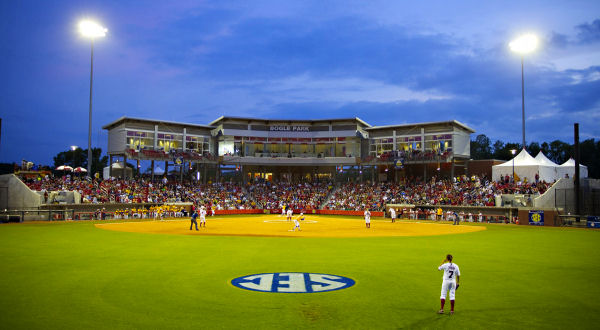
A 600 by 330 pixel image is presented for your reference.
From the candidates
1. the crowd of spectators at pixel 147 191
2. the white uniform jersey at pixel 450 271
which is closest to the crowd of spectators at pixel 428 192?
the crowd of spectators at pixel 147 191

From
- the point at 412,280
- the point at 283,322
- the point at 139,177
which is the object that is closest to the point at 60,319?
the point at 283,322

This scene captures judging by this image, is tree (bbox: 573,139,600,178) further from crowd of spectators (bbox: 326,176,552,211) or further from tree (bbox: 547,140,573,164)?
crowd of spectators (bbox: 326,176,552,211)

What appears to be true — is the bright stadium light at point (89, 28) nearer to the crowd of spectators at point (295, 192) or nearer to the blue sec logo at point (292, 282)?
the crowd of spectators at point (295, 192)

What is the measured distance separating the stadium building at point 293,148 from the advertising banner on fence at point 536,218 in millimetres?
22467

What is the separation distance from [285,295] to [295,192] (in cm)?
6121

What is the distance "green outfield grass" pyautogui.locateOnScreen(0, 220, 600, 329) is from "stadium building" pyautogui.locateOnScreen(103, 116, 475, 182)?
45.2 m

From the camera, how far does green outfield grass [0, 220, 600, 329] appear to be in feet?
35.9

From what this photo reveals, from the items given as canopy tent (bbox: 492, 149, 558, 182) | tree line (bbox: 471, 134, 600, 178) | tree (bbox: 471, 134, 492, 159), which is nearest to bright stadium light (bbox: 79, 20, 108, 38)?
canopy tent (bbox: 492, 149, 558, 182)

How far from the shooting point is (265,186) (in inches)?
3024

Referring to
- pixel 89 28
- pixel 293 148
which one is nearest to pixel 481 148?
pixel 293 148

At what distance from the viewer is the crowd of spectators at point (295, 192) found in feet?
177

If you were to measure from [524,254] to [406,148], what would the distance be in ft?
173

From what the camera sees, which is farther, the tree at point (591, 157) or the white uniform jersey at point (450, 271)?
the tree at point (591, 157)

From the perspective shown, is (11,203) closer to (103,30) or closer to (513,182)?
(103,30)
